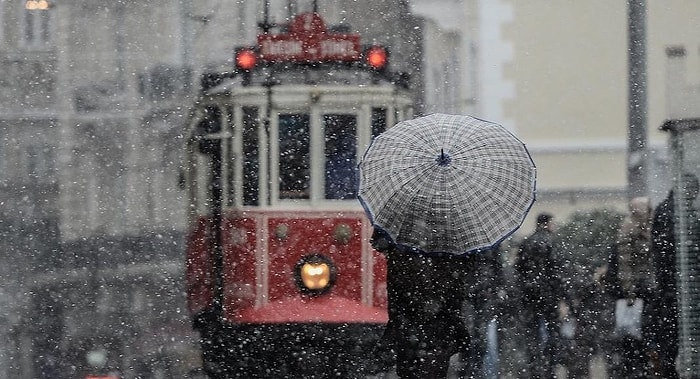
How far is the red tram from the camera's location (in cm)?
615

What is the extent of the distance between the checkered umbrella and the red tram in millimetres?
1955

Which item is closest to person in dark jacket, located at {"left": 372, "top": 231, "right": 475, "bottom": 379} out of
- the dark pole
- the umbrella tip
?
the umbrella tip

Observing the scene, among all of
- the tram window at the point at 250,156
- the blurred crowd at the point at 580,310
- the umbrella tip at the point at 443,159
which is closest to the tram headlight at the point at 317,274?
the tram window at the point at 250,156

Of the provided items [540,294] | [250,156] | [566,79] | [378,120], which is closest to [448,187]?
[378,120]

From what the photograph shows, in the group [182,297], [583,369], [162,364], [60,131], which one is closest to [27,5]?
[60,131]

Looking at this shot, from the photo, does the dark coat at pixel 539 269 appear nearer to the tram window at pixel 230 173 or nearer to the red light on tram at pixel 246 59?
the tram window at pixel 230 173

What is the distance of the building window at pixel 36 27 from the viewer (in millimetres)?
9672

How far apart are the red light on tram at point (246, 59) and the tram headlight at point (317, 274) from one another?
0.99 meters

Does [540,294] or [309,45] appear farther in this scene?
[540,294]

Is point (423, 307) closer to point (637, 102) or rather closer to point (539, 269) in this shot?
point (539, 269)

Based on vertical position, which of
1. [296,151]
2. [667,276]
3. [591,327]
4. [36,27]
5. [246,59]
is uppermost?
[36,27]

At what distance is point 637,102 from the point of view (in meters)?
7.95

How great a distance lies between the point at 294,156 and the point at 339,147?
233 mm

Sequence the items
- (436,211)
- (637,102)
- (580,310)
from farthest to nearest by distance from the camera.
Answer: (637,102), (580,310), (436,211)
